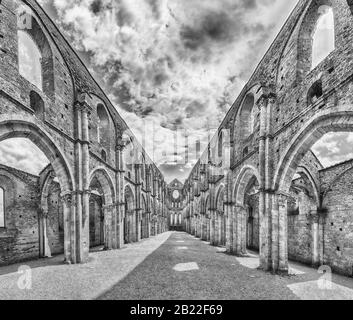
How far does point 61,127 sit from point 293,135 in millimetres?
9696

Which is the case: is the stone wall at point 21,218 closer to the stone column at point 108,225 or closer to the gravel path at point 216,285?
the stone column at point 108,225

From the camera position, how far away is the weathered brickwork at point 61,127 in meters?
6.95

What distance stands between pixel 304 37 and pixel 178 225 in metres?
52.2

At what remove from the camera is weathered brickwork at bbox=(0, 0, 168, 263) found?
6.95m

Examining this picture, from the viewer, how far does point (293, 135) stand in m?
7.59

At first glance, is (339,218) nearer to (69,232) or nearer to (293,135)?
(293,135)

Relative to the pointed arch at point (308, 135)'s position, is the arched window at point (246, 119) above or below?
above

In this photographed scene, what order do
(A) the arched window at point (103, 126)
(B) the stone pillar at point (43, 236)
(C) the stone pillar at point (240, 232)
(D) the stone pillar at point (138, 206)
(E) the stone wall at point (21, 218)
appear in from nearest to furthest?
(E) the stone wall at point (21, 218) < (B) the stone pillar at point (43, 236) < (C) the stone pillar at point (240, 232) < (A) the arched window at point (103, 126) < (D) the stone pillar at point (138, 206)

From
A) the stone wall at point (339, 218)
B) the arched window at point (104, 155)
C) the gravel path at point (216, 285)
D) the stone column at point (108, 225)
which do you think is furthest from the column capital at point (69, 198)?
the stone wall at point (339, 218)

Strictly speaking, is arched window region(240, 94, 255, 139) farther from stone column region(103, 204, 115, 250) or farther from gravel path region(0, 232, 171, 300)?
stone column region(103, 204, 115, 250)

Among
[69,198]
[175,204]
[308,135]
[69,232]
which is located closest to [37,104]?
[69,198]

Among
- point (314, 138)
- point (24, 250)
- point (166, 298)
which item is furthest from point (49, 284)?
point (314, 138)

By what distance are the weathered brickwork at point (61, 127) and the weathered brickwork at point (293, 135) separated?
26.8ft
